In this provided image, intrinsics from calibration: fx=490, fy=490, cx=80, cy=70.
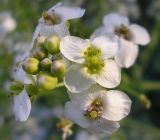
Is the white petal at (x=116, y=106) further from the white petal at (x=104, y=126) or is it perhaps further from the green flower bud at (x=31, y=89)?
the green flower bud at (x=31, y=89)

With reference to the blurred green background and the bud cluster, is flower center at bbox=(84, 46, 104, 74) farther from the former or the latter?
the blurred green background

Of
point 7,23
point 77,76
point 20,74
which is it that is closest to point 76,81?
point 77,76

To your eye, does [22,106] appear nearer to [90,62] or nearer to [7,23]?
[90,62]

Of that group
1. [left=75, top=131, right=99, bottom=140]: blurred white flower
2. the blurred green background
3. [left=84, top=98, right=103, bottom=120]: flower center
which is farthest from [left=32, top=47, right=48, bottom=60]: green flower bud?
[left=75, top=131, right=99, bottom=140]: blurred white flower

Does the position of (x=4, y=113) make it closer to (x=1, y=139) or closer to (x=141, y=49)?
(x=1, y=139)

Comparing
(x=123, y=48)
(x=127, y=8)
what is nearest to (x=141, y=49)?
(x=127, y=8)
